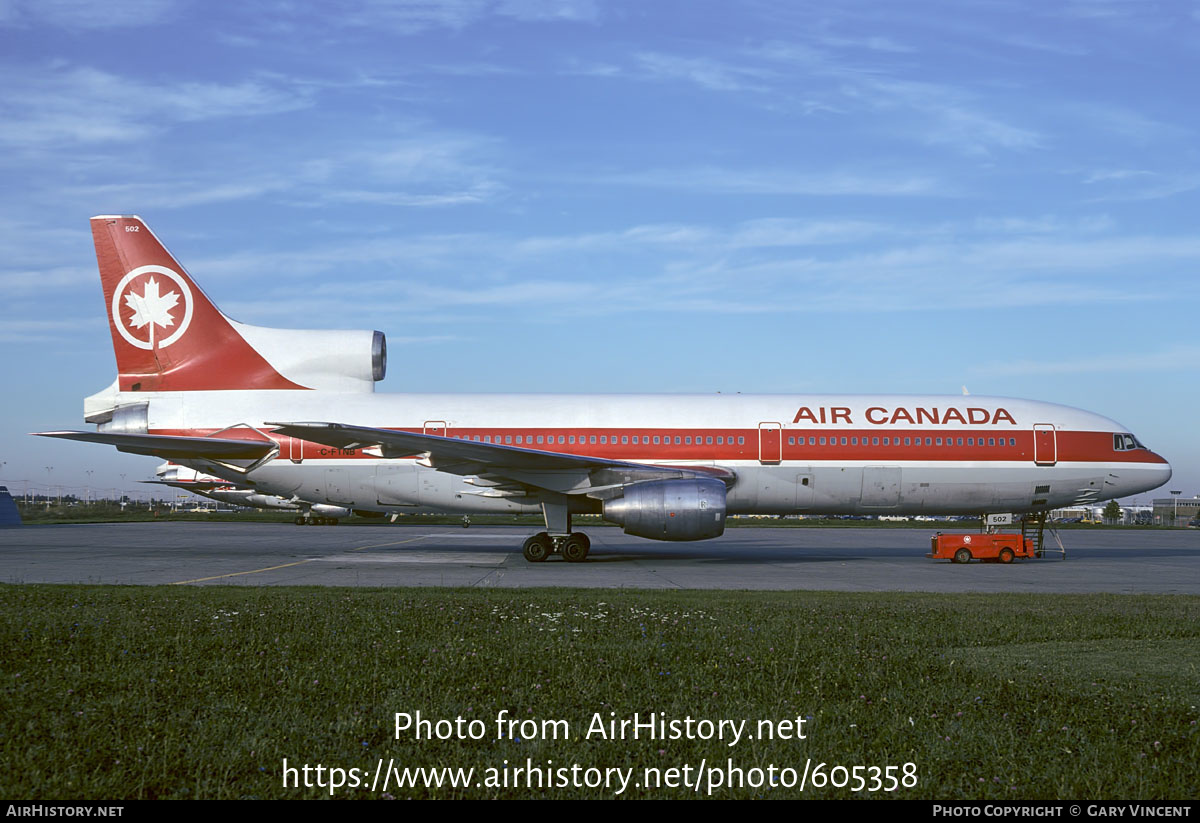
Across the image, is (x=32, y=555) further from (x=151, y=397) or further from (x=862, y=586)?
(x=862, y=586)

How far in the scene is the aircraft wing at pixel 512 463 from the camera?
1866 cm

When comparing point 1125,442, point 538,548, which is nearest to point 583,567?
point 538,548

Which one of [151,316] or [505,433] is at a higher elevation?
[151,316]

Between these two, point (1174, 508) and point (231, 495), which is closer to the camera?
point (231, 495)

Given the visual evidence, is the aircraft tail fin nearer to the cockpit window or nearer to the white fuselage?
the white fuselage

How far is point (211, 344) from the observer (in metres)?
21.6

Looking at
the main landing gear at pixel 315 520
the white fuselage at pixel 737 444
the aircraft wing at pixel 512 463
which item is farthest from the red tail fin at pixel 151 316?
the main landing gear at pixel 315 520

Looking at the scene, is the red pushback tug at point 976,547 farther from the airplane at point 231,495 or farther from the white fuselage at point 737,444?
the airplane at point 231,495

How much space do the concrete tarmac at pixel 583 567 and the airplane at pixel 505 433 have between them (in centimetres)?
152

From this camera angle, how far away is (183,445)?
2025cm

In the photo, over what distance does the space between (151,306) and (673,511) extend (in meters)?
12.7

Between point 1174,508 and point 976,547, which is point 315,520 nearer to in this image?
point 976,547

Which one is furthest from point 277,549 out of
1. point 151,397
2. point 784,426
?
point 784,426
